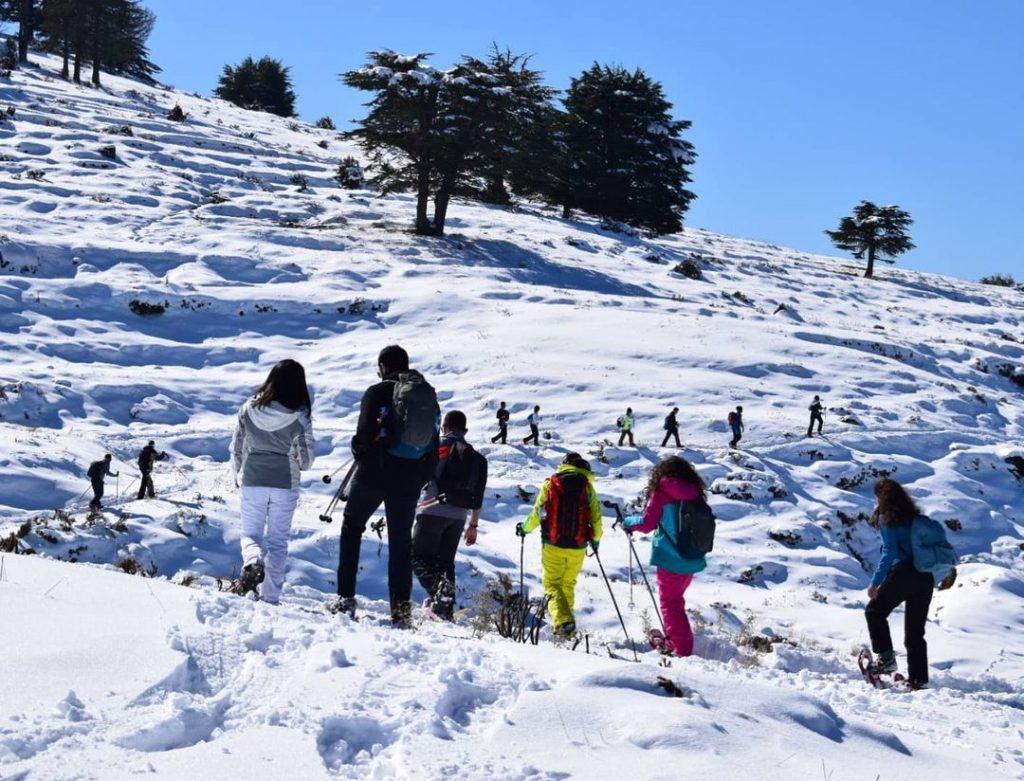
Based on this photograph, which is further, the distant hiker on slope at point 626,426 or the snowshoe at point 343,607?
the distant hiker on slope at point 626,426

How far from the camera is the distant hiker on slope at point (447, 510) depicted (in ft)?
23.6

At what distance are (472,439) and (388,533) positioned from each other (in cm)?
1355

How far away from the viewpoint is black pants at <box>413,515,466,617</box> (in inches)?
286

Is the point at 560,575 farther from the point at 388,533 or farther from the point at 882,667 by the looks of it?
the point at 882,667

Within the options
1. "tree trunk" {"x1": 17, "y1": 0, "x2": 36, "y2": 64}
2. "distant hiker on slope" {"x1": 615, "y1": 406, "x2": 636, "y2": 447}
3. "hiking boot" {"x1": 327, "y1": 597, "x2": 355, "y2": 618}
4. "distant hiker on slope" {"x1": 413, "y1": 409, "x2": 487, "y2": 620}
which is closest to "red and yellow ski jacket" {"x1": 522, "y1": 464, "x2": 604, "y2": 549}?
"distant hiker on slope" {"x1": 413, "y1": 409, "x2": 487, "y2": 620}

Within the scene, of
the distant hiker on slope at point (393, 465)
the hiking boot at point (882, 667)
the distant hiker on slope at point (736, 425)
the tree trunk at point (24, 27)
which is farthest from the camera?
the tree trunk at point (24, 27)

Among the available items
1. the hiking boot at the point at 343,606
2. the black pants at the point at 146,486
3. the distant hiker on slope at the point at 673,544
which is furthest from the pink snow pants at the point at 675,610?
the black pants at the point at 146,486

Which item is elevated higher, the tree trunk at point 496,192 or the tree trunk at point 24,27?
the tree trunk at point 24,27

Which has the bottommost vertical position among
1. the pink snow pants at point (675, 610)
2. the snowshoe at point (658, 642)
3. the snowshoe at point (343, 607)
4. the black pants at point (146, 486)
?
the black pants at point (146, 486)

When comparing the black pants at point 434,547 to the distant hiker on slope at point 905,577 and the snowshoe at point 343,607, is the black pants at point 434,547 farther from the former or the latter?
the distant hiker on slope at point 905,577

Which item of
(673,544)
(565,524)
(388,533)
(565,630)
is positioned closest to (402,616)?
(388,533)

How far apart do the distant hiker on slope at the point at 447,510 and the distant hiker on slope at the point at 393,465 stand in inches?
41.7

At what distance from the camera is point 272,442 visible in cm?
576

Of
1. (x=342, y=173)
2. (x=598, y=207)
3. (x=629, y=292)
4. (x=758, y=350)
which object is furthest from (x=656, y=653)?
(x=598, y=207)
